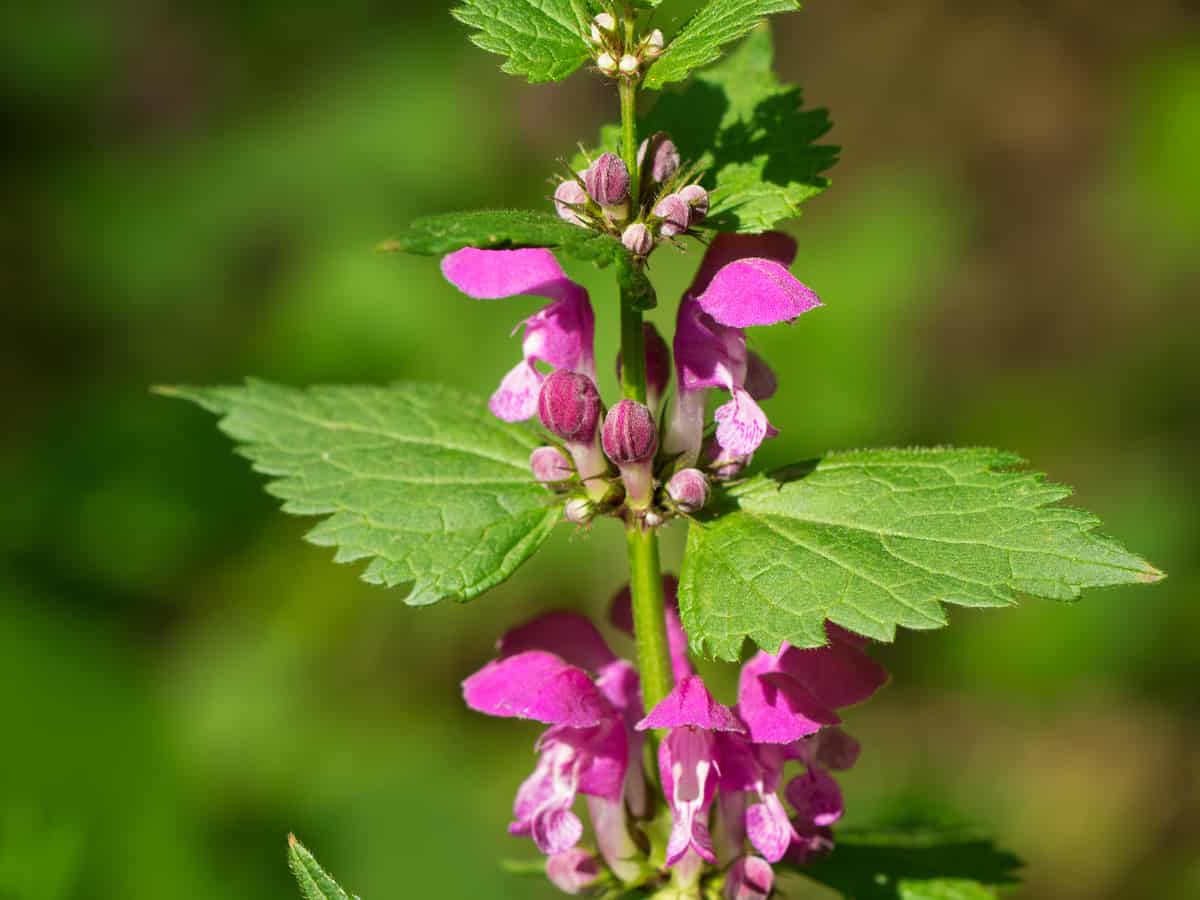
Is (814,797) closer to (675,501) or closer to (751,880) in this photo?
(751,880)

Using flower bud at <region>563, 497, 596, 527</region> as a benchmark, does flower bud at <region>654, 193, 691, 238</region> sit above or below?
above

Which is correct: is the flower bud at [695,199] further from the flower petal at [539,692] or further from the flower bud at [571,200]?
the flower petal at [539,692]

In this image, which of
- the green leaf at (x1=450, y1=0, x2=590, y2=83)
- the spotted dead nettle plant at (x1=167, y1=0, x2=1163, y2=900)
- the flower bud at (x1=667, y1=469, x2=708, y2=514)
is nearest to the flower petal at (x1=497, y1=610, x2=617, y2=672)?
the spotted dead nettle plant at (x1=167, y1=0, x2=1163, y2=900)

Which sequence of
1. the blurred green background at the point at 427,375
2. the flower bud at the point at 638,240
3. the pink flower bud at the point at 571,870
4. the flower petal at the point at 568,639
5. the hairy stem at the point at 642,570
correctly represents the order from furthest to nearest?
1. the blurred green background at the point at 427,375
2. the flower petal at the point at 568,639
3. the pink flower bud at the point at 571,870
4. the hairy stem at the point at 642,570
5. the flower bud at the point at 638,240

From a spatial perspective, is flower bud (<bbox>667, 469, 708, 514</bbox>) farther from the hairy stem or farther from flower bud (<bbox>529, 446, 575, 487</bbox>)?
flower bud (<bbox>529, 446, 575, 487</bbox>)

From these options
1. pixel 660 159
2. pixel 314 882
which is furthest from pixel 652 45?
pixel 314 882

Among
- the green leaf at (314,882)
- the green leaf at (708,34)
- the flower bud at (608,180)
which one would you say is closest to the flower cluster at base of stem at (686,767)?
the green leaf at (314,882)
